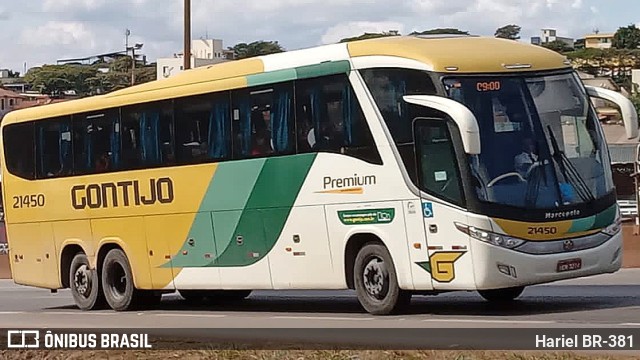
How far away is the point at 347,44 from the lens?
1681 cm

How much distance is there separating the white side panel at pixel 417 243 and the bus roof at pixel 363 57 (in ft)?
5.66

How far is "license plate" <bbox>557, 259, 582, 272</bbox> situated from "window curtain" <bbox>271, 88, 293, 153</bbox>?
418 cm

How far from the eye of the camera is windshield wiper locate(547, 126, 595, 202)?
15312mm

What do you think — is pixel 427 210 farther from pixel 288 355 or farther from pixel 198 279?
pixel 198 279

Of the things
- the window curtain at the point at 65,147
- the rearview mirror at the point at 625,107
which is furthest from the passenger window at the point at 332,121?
the window curtain at the point at 65,147

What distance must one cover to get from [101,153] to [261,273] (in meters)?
4.37

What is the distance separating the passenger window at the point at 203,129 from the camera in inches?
723

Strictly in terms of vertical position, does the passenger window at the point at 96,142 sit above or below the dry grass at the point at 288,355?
above

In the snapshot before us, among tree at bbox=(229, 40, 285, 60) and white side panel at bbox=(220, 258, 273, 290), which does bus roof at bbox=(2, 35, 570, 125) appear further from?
tree at bbox=(229, 40, 285, 60)

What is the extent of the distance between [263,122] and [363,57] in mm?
2161

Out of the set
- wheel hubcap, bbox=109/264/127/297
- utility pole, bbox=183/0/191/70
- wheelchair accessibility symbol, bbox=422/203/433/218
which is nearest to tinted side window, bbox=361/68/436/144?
wheelchair accessibility symbol, bbox=422/203/433/218

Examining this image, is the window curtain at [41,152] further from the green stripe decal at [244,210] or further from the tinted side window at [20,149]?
the green stripe decal at [244,210]

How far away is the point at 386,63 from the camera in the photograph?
15.9 meters

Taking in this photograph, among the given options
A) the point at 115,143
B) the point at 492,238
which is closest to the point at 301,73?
the point at 492,238
